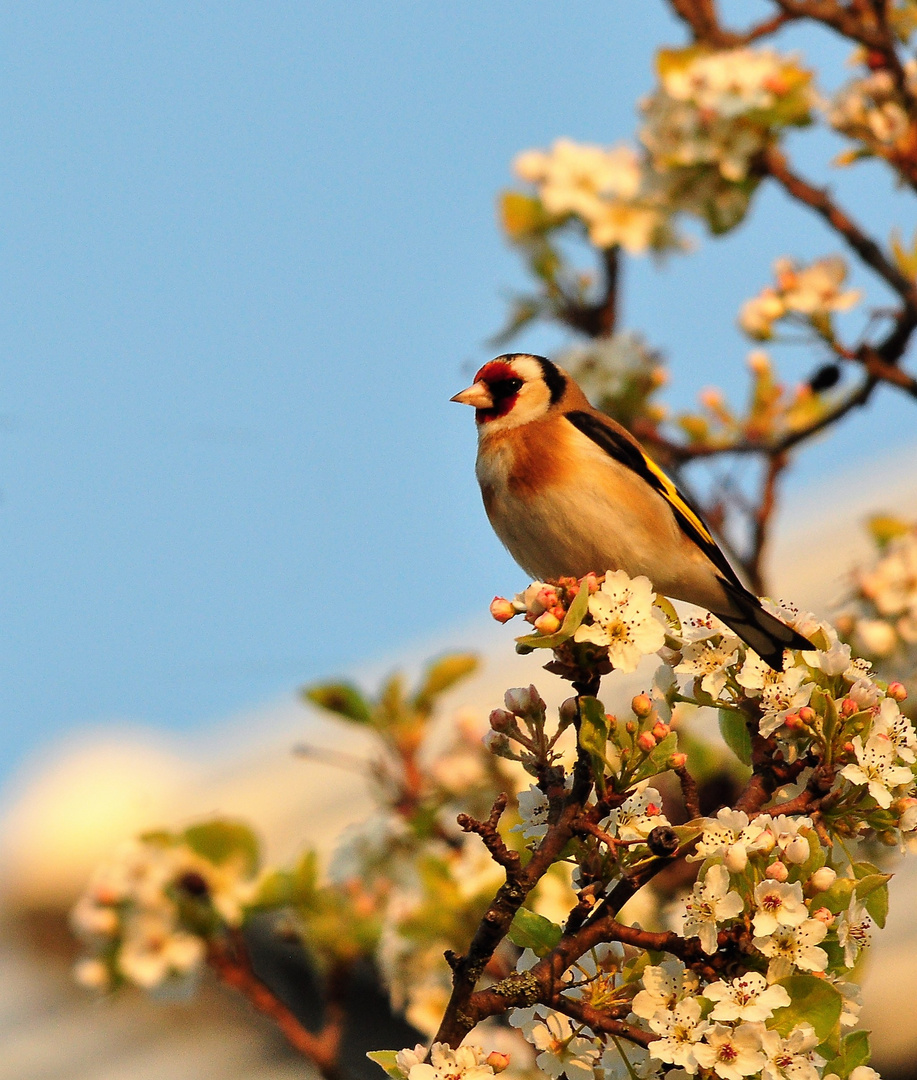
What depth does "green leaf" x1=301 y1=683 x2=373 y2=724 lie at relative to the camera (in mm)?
4168

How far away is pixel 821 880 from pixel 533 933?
432 mm

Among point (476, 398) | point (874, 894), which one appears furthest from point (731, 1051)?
point (476, 398)

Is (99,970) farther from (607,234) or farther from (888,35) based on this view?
(888,35)

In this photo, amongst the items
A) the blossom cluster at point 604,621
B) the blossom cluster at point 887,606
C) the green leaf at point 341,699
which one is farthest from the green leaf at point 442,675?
the blossom cluster at point 604,621

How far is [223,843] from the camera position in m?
3.92

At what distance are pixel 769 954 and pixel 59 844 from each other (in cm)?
682

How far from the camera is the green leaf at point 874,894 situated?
210 cm

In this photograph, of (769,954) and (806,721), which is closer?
(769,954)

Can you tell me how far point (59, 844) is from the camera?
823 cm

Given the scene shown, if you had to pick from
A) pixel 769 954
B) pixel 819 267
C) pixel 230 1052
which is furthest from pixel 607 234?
pixel 230 1052

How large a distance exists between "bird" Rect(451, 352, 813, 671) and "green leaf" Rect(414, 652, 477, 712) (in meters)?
0.66

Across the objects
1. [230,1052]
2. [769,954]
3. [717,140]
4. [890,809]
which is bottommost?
[769,954]

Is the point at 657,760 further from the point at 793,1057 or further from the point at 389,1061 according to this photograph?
the point at 389,1061

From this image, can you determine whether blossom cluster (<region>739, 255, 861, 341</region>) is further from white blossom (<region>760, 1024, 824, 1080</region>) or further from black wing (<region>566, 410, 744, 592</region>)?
white blossom (<region>760, 1024, 824, 1080</region>)
